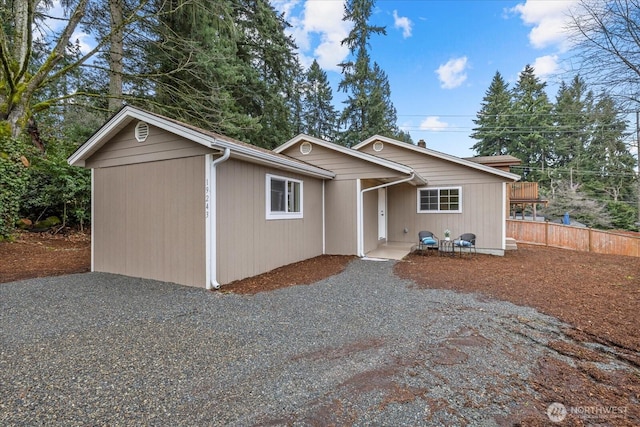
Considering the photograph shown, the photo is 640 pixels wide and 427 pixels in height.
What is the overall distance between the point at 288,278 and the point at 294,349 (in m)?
3.13

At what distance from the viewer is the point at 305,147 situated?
31.3 feet

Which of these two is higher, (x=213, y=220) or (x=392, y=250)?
(x=213, y=220)

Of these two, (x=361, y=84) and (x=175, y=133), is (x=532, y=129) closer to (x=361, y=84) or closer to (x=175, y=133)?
(x=361, y=84)

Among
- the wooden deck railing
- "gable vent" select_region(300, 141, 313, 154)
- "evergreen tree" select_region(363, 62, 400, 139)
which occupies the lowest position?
the wooden deck railing

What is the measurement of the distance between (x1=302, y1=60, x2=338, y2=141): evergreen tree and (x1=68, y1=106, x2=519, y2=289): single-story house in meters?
17.6

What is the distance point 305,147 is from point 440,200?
5.00 m

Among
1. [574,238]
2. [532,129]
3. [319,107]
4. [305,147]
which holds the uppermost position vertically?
[319,107]

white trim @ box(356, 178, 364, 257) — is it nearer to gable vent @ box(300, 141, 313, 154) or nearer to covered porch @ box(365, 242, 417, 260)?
covered porch @ box(365, 242, 417, 260)

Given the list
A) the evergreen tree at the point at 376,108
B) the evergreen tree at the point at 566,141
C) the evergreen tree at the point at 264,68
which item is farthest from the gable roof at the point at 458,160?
the evergreen tree at the point at 566,141

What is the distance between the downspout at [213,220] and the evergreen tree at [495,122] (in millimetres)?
35282

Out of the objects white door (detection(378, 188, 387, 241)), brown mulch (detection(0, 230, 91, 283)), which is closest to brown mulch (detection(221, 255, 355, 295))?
white door (detection(378, 188, 387, 241))

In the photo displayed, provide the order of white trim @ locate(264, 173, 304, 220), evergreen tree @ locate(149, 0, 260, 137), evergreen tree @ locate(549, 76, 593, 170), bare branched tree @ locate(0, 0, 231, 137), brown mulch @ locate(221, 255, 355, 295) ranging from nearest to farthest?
brown mulch @ locate(221, 255, 355, 295), white trim @ locate(264, 173, 304, 220), bare branched tree @ locate(0, 0, 231, 137), evergreen tree @ locate(149, 0, 260, 137), evergreen tree @ locate(549, 76, 593, 170)

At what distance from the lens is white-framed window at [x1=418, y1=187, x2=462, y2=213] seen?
1023 cm

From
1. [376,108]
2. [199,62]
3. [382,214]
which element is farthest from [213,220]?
[376,108]
